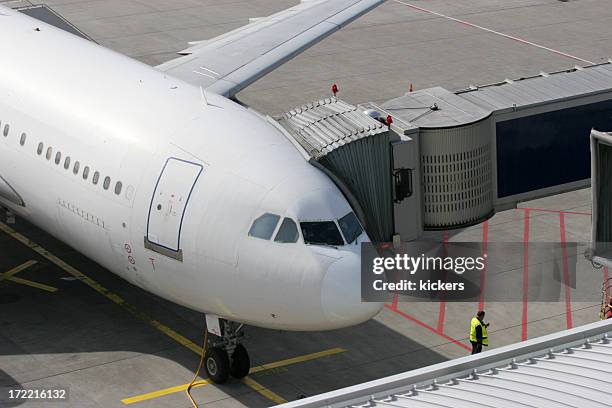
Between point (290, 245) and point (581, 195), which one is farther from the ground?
point (290, 245)

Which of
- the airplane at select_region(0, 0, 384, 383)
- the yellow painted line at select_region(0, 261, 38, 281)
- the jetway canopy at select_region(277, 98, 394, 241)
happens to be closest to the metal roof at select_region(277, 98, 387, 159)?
the jetway canopy at select_region(277, 98, 394, 241)

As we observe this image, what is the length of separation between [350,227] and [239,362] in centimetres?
457

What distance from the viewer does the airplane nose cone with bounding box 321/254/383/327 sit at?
994 inches

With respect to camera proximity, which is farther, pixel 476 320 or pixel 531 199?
pixel 531 199

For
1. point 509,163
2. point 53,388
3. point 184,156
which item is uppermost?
point 184,156

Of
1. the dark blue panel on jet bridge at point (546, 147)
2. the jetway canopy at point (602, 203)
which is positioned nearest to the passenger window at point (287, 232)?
the jetway canopy at point (602, 203)

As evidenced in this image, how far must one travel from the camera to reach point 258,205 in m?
26.0

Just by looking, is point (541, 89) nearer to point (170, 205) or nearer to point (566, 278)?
point (566, 278)

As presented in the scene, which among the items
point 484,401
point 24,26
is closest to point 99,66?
point 24,26

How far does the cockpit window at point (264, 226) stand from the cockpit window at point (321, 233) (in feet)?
1.89

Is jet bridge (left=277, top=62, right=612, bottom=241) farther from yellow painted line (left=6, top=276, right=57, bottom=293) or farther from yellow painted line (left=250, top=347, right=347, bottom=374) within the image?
yellow painted line (left=6, top=276, right=57, bottom=293)

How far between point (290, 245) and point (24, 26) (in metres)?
14.0

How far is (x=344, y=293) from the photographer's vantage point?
25.3 m

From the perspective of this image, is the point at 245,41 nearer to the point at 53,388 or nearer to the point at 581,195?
the point at 581,195
